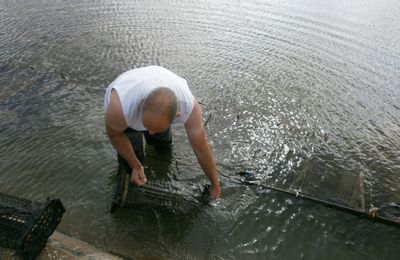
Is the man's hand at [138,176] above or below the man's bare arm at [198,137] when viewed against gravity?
below

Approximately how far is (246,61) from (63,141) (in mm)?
4389

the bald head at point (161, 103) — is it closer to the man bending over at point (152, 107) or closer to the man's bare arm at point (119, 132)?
the man bending over at point (152, 107)

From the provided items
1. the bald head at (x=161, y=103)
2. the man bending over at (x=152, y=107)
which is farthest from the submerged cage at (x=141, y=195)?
the bald head at (x=161, y=103)

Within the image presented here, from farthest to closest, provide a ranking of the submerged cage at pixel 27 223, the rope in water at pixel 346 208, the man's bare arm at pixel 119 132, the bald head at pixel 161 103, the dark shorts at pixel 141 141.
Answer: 1. the rope in water at pixel 346 208
2. the dark shorts at pixel 141 141
3. the man's bare arm at pixel 119 132
4. the submerged cage at pixel 27 223
5. the bald head at pixel 161 103

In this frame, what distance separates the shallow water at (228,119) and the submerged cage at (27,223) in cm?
66

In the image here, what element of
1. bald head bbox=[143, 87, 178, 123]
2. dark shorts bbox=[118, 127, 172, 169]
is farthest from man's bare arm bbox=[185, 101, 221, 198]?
dark shorts bbox=[118, 127, 172, 169]

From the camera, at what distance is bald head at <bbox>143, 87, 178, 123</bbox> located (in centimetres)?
253

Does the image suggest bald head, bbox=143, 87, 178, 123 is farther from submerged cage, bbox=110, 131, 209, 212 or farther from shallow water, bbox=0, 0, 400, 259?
shallow water, bbox=0, 0, 400, 259

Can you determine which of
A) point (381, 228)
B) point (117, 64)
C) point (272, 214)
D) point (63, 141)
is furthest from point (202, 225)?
point (117, 64)

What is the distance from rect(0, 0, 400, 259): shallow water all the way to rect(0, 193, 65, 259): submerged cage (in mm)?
658

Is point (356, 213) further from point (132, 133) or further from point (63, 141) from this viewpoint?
point (63, 141)

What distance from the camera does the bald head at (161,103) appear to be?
2533mm

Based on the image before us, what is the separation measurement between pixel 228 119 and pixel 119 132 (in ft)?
8.95

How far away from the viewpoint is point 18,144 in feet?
15.3
